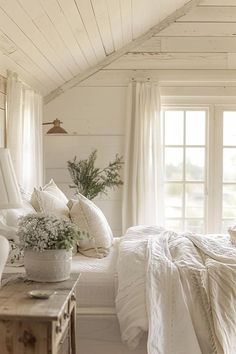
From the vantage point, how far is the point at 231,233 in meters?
3.29

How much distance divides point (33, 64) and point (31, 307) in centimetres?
254

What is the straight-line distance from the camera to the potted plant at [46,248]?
82.7 inches

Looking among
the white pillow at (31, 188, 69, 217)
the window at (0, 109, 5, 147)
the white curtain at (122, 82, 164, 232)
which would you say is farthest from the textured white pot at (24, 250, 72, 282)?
the white curtain at (122, 82, 164, 232)

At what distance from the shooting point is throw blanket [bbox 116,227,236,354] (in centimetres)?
236

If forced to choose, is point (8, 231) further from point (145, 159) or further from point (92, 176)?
point (145, 159)

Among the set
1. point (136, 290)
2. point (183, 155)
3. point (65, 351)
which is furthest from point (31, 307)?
point (183, 155)

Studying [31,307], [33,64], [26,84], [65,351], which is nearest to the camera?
[31,307]

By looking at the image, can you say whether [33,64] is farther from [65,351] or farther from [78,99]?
[65,351]

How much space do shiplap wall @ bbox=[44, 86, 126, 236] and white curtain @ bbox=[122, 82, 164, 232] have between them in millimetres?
176

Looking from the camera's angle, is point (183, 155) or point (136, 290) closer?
point (136, 290)

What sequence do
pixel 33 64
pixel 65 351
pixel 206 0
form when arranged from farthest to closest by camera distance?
pixel 206 0 → pixel 33 64 → pixel 65 351

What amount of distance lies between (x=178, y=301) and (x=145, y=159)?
2762 mm

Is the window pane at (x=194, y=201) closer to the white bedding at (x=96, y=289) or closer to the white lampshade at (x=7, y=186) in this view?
the white bedding at (x=96, y=289)

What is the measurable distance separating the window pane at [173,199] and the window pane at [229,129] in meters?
0.75
